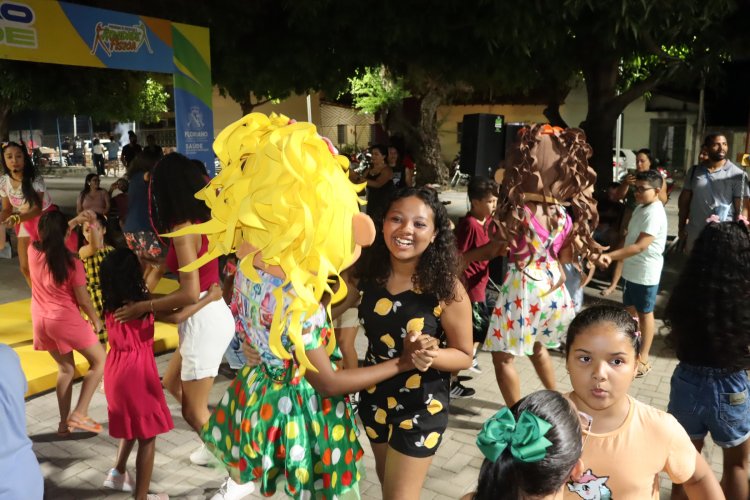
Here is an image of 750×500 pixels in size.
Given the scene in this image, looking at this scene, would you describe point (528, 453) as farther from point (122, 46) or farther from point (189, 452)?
point (122, 46)

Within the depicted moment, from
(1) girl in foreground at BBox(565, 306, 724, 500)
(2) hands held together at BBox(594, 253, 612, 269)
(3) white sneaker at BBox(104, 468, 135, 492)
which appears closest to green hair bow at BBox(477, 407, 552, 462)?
(1) girl in foreground at BBox(565, 306, 724, 500)

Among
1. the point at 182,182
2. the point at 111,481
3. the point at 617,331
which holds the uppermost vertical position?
the point at 182,182

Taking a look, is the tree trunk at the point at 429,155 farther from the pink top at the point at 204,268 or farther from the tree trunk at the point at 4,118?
the pink top at the point at 204,268

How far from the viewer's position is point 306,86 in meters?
10.4

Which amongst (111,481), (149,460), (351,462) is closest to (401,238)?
(351,462)

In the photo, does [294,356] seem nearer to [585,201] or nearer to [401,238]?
[401,238]

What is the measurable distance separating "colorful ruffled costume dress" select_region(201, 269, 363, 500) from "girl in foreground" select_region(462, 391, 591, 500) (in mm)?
842

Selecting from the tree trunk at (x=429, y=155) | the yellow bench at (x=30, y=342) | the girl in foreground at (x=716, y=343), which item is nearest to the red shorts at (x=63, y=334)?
the yellow bench at (x=30, y=342)

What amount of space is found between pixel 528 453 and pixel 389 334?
1.15 m

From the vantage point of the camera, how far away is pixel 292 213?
6.97 ft

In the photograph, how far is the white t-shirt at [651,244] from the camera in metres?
5.04

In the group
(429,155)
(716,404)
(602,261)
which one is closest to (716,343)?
(716,404)

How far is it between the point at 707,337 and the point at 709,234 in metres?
0.44

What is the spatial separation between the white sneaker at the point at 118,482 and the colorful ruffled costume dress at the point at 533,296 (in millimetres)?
2272
